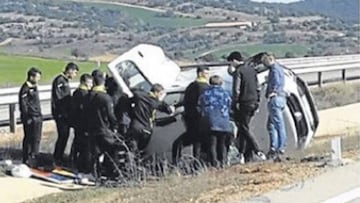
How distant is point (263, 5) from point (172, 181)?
61.3 m

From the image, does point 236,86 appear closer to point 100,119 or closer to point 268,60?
point 268,60

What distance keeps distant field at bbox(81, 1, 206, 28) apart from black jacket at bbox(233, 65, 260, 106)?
4226 centimetres

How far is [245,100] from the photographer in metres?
13.8

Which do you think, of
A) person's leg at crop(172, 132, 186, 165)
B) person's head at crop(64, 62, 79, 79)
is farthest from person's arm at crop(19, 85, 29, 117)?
person's leg at crop(172, 132, 186, 165)

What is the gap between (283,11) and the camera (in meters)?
72.0

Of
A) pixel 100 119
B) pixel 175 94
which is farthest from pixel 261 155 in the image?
pixel 100 119

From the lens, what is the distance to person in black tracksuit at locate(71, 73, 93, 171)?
1459 centimetres

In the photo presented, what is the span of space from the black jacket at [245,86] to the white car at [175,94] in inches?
17.4

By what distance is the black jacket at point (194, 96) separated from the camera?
13.6 metres

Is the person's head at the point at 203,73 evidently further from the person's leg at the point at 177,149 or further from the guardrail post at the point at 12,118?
the guardrail post at the point at 12,118

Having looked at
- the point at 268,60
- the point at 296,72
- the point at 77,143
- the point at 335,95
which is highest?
the point at 268,60

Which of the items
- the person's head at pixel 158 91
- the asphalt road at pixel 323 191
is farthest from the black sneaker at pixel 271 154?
the asphalt road at pixel 323 191

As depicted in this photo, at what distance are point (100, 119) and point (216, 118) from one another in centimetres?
174

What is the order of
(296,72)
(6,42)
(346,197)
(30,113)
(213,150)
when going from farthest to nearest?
(6,42)
(296,72)
(30,113)
(213,150)
(346,197)
